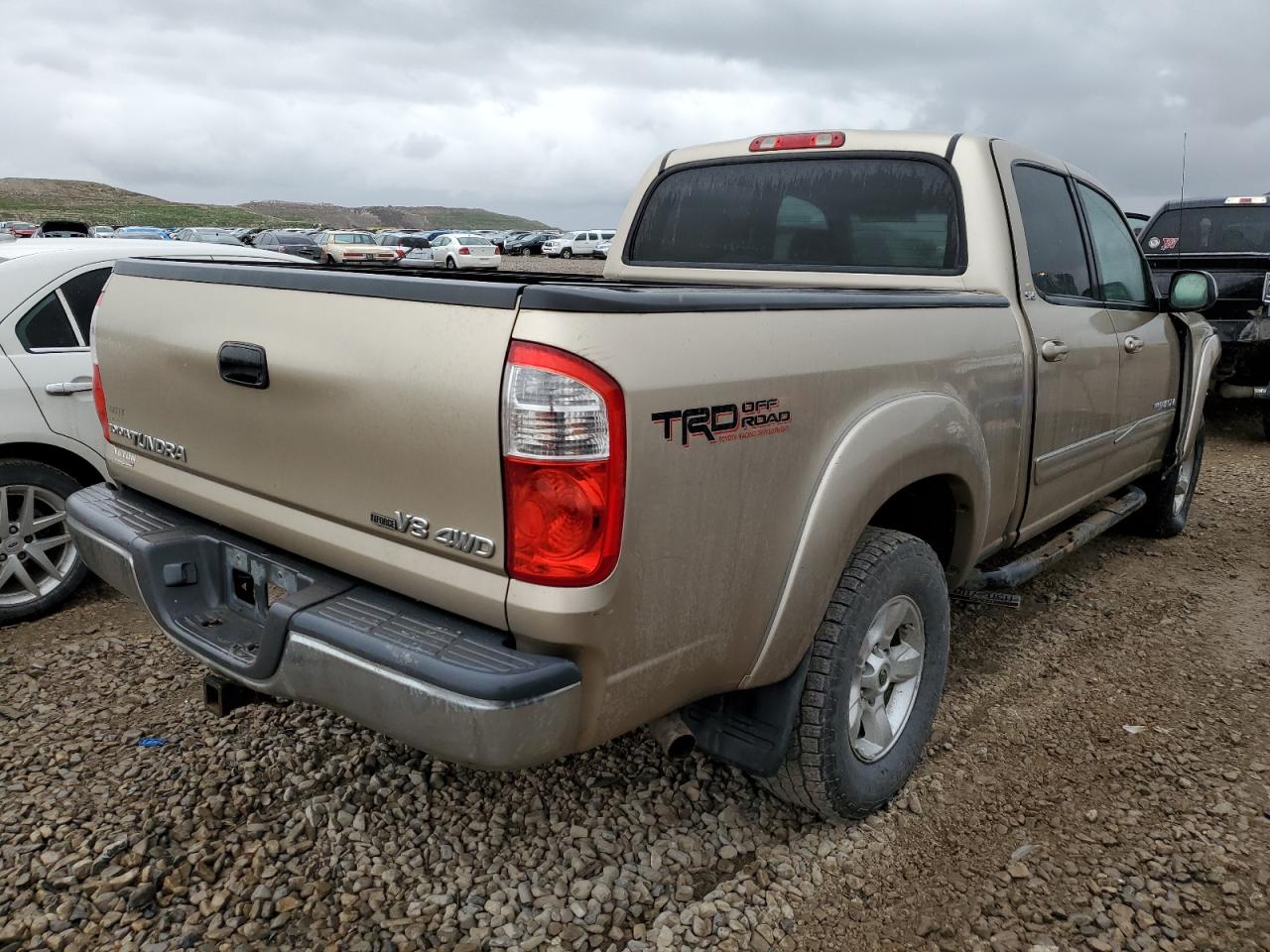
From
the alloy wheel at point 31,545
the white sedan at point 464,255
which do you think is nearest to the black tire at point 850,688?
the alloy wheel at point 31,545

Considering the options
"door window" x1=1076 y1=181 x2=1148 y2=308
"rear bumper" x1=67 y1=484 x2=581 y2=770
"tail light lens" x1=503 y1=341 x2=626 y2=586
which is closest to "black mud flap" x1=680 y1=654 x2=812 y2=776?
"rear bumper" x1=67 y1=484 x2=581 y2=770

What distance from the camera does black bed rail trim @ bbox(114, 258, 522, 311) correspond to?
71.8 inches

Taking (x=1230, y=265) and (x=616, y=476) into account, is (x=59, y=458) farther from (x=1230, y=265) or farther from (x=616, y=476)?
(x=1230, y=265)

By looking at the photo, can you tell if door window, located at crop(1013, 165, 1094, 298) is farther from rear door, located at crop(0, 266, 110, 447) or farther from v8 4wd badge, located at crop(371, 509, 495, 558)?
rear door, located at crop(0, 266, 110, 447)

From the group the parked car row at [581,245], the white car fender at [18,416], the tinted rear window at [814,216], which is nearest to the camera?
the tinted rear window at [814,216]

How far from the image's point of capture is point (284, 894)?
2.40 m

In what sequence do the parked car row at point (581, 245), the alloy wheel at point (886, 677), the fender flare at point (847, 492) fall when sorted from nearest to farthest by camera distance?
the fender flare at point (847, 492) → the alloy wheel at point (886, 677) → the parked car row at point (581, 245)

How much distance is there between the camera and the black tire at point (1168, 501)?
17.2 ft

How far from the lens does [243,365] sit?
2.24m

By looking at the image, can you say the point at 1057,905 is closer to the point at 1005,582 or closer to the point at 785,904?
the point at 785,904

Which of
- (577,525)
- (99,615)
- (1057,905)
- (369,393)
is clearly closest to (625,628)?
(577,525)

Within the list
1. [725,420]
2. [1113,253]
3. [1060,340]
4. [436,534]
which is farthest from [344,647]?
[1113,253]

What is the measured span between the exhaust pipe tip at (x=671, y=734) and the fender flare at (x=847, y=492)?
20 centimetres

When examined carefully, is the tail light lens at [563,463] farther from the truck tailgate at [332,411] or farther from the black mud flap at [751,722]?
the black mud flap at [751,722]
